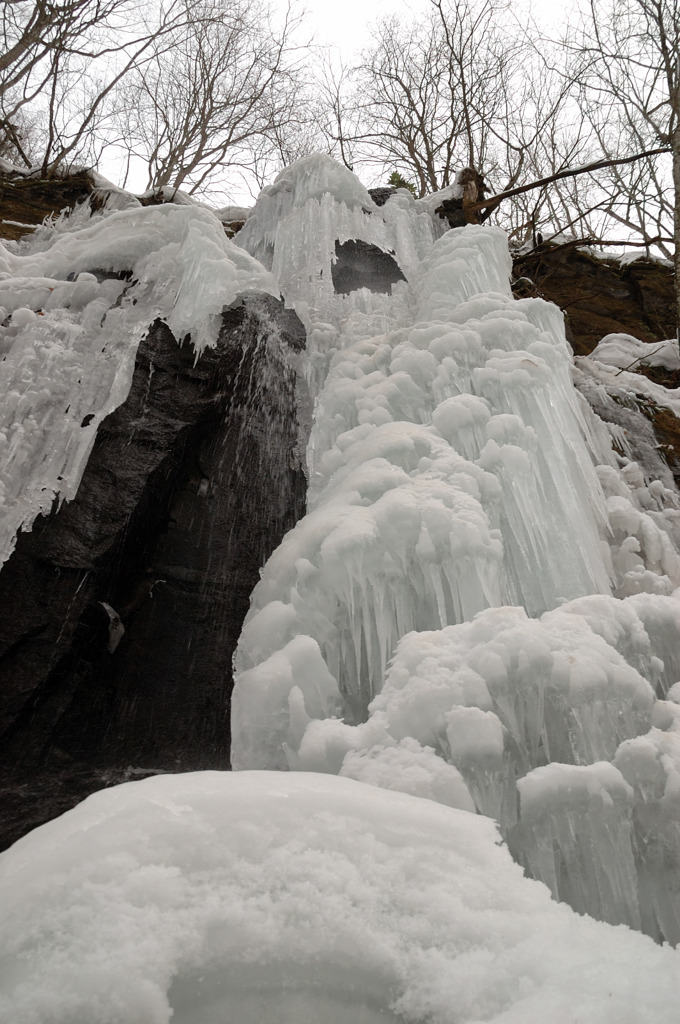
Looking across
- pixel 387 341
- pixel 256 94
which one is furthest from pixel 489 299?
pixel 256 94

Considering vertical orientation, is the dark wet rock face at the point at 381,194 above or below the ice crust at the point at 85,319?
above

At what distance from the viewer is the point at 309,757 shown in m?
2.29

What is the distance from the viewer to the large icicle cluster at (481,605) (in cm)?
185

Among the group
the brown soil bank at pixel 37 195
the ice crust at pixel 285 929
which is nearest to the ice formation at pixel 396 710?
the ice crust at pixel 285 929

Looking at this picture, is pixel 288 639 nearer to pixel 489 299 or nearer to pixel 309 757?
pixel 309 757

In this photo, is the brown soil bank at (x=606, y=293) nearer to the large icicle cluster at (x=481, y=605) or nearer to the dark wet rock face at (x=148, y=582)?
the large icicle cluster at (x=481, y=605)

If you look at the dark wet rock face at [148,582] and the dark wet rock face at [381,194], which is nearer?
the dark wet rock face at [148,582]

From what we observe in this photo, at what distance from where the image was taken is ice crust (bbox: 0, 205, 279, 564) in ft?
12.0

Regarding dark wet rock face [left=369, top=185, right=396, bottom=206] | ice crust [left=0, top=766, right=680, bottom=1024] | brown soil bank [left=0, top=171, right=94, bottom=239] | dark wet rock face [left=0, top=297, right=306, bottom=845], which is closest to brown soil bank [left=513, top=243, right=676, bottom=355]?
dark wet rock face [left=369, top=185, right=396, bottom=206]

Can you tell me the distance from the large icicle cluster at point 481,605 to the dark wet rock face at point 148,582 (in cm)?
46

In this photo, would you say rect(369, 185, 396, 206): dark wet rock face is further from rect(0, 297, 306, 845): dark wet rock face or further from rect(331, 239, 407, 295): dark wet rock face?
rect(0, 297, 306, 845): dark wet rock face

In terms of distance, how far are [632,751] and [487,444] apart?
6.22 ft

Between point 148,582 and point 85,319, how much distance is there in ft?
6.33

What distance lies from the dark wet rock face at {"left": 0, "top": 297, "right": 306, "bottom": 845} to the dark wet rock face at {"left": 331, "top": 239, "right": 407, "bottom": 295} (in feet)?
5.25
